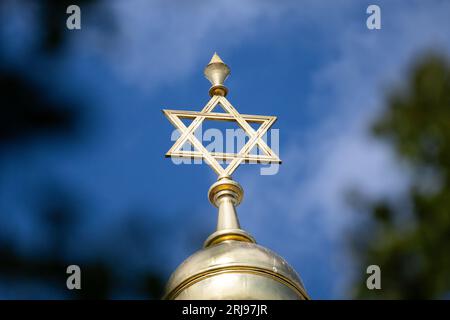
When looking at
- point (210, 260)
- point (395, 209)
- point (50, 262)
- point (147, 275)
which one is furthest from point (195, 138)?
point (395, 209)

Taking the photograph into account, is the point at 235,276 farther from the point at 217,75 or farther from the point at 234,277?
the point at 217,75

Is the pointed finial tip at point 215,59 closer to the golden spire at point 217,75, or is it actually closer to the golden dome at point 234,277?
the golden spire at point 217,75

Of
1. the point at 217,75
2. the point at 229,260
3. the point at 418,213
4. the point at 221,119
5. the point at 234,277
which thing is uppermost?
the point at 217,75

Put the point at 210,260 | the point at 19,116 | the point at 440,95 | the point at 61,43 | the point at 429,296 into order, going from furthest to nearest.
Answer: the point at 210,260 < the point at 61,43 < the point at 19,116 < the point at 440,95 < the point at 429,296

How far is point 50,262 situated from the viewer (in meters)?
2.29

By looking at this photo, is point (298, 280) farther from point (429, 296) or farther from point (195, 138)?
point (429, 296)

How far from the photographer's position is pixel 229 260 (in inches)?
188

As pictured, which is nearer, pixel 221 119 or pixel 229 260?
pixel 229 260

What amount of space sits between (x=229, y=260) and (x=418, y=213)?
10.3ft

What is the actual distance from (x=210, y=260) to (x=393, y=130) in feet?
10.6

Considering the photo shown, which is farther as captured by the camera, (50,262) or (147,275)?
(147,275)

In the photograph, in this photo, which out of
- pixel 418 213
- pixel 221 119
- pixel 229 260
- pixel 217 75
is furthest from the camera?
pixel 217 75

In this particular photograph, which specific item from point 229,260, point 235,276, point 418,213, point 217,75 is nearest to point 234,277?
point 235,276

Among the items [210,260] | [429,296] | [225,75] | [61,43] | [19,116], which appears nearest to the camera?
[429,296]
